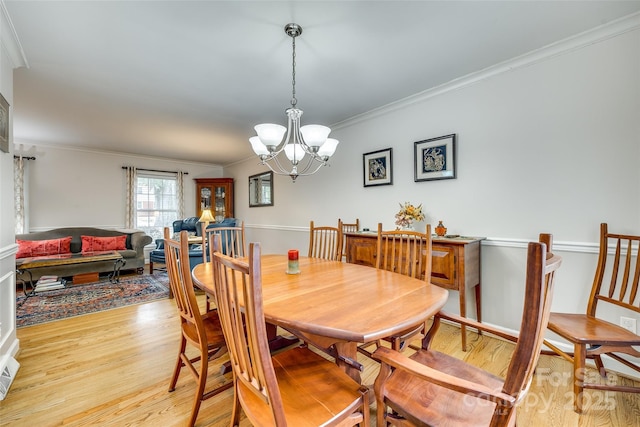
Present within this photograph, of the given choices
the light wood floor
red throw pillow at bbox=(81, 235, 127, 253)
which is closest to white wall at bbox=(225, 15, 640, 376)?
the light wood floor

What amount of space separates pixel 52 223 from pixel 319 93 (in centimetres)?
531

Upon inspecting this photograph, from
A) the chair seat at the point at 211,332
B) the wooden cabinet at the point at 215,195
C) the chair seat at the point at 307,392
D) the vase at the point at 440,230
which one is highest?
the wooden cabinet at the point at 215,195

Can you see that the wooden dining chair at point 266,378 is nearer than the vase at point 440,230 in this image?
Yes

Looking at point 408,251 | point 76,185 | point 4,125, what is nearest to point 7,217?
point 4,125

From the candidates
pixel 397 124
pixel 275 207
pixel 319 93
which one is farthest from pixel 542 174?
pixel 275 207

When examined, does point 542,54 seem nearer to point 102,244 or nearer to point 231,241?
point 231,241

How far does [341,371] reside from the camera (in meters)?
1.14

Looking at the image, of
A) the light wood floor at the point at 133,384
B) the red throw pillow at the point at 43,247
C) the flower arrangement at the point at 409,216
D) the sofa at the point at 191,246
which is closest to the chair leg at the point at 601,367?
the light wood floor at the point at 133,384

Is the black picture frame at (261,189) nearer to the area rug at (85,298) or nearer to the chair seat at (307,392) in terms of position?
the area rug at (85,298)

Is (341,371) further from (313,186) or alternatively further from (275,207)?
(275,207)

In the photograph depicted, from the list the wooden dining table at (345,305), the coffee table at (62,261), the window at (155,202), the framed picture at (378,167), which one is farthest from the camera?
the window at (155,202)

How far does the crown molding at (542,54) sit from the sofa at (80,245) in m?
4.68

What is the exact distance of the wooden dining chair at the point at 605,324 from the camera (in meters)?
Answer: 1.44

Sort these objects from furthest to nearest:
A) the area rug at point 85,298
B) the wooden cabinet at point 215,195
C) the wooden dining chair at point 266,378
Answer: the wooden cabinet at point 215,195
the area rug at point 85,298
the wooden dining chair at point 266,378
